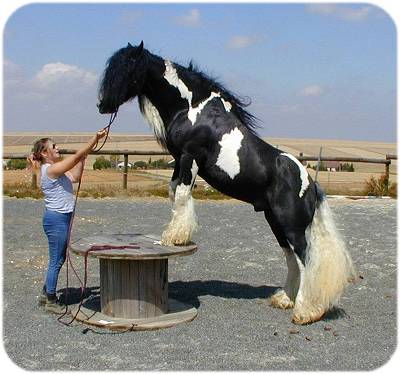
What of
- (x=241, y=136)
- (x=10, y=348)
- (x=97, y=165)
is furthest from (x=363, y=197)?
(x=10, y=348)

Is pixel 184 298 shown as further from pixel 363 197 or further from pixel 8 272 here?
pixel 363 197

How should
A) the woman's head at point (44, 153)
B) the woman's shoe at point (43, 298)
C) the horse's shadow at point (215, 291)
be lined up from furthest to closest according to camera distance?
the horse's shadow at point (215, 291) → the woman's shoe at point (43, 298) → the woman's head at point (44, 153)

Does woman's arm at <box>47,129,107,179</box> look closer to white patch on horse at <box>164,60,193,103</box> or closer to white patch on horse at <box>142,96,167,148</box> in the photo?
white patch on horse at <box>142,96,167,148</box>

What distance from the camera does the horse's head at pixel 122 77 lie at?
4.93 m

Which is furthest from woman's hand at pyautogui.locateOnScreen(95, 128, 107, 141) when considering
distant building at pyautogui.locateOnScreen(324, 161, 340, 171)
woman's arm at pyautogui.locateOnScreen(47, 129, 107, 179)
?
distant building at pyautogui.locateOnScreen(324, 161, 340, 171)

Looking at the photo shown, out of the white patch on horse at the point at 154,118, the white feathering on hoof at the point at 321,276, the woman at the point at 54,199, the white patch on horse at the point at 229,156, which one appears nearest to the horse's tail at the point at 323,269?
the white feathering on hoof at the point at 321,276

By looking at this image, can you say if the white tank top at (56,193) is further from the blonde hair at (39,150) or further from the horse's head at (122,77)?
the horse's head at (122,77)

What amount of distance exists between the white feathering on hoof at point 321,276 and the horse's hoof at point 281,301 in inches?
16.4

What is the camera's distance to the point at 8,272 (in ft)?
23.0

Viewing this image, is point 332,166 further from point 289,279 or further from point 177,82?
point 177,82

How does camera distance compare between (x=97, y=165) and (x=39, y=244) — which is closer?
(x=39, y=244)

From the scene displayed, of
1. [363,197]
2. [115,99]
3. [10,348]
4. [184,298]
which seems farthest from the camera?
[363,197]

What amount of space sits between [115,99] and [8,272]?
3277mm

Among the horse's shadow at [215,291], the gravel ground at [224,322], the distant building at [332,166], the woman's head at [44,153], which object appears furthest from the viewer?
the distant building at [332,166]
